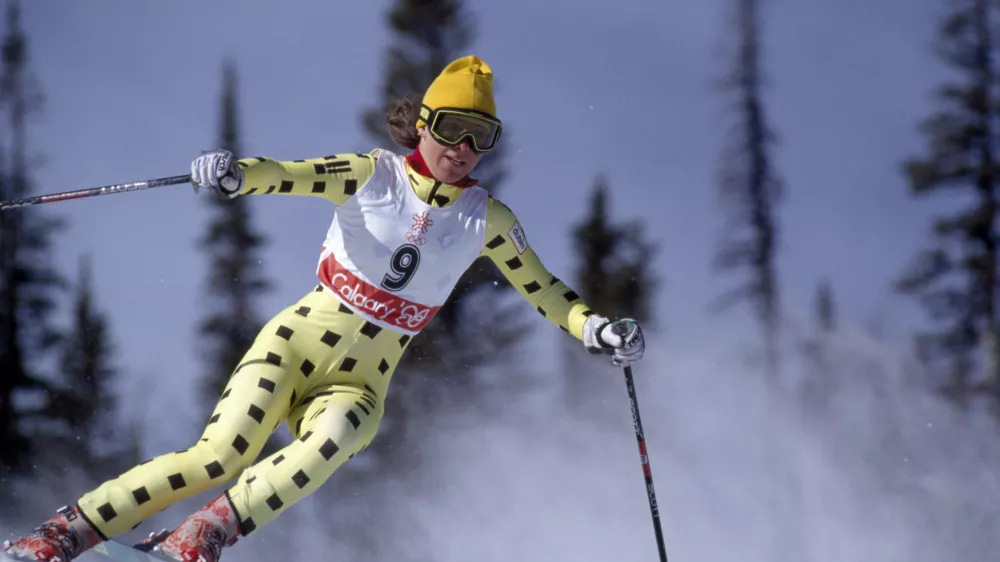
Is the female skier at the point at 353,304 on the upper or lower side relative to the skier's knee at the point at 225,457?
upper

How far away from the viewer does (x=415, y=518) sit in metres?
14.2

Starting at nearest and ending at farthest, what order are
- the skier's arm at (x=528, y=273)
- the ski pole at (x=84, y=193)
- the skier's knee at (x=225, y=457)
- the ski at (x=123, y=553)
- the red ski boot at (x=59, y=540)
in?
the red ski boot at (x=59, y=540) < the ski at (x=123, y=553) < the skier's knee at (x=225, y=457) < the ski pole at (x=84, y=193) < the skier's arm at (x=528, y=273)

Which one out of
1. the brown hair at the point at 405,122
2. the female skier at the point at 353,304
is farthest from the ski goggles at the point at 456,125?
the brown hair at the point at 405,122

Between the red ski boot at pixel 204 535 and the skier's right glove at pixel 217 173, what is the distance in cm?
118

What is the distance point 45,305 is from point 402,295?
56.3 ft

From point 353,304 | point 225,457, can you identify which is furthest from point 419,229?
point 225,457

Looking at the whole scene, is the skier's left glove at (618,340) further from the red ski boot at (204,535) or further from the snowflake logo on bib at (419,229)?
the red ski boot at (204,535)

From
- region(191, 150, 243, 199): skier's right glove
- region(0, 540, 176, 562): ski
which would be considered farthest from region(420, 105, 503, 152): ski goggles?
region(0, 540, 176, 562): ski

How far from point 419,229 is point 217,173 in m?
0.98

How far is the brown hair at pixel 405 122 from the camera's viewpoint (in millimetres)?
5160

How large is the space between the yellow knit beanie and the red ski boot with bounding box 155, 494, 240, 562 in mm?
1918

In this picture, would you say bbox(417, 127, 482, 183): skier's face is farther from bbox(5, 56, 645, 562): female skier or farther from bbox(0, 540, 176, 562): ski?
bbox(0, 540, 176, 562): ski

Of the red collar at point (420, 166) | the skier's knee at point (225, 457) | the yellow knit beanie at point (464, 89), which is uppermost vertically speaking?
the yellow knit beanie at point (464, 89)

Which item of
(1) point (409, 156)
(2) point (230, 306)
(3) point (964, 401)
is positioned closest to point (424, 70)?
(2) point (230, 306)
